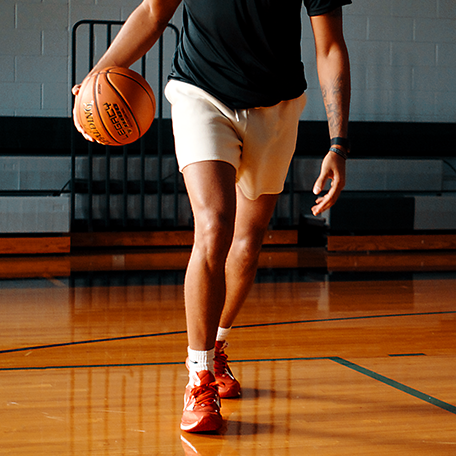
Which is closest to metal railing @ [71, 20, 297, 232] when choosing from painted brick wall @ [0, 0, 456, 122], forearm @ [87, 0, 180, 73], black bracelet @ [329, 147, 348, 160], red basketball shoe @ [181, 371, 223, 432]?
painted brick wall @ [0, 0, 456, 122]

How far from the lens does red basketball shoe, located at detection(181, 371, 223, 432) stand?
1.14 metres

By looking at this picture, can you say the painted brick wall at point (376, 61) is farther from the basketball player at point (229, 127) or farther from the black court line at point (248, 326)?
the basketball player at point (229, 127)

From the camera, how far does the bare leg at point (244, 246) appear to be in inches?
55.6

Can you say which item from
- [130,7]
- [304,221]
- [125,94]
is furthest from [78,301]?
[130,7]

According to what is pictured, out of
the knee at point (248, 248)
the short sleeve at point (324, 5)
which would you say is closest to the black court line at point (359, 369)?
the knee at point (248, 248)

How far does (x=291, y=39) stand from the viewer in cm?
136

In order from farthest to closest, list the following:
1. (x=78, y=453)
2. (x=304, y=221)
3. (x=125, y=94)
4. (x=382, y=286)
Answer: (x=304, y=221), (x=382, y=286), (x=125, y=94), (x=78, y=453)

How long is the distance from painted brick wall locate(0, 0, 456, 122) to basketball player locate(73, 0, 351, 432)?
3937 mm

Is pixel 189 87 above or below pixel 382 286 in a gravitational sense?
above

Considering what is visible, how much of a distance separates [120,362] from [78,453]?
2.01ft

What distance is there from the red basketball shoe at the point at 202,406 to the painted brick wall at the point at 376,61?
14.4 ft

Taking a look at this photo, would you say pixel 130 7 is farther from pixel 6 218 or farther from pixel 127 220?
pixel 6 218

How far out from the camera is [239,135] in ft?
4.28

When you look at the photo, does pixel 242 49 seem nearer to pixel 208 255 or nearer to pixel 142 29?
pixel 142 29
